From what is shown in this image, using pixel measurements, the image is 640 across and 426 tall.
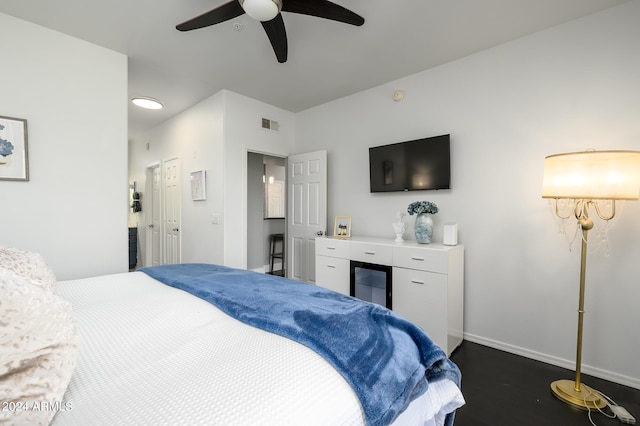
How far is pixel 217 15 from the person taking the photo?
1.78 metres

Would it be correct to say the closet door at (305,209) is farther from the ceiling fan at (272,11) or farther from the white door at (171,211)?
the ceiling fan at (272,11)

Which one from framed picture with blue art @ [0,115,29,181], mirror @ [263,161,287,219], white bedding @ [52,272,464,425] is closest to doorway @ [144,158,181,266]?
mirror @ [263,161,287,219]

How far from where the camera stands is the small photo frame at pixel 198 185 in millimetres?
3656

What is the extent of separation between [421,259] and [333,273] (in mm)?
1058

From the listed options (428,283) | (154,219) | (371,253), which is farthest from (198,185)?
(428,283)

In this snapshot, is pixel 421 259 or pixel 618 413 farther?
pixel 421 259

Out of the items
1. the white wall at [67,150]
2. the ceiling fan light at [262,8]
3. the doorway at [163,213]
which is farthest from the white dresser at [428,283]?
the doorway at [163,213]

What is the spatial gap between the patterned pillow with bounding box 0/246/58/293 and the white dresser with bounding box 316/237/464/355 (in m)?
2.35

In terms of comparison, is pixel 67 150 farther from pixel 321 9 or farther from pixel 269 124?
pixel 321 9

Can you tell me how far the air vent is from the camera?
12.7ft

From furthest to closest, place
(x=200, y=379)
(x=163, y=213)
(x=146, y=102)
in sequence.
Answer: (x=163, y=213) < (x=146, y=102) < (x=200, y=379)

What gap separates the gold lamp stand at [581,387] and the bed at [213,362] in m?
1.27

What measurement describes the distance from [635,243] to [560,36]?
1.72 m

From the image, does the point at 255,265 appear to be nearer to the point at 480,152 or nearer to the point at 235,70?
the point at 235,70
